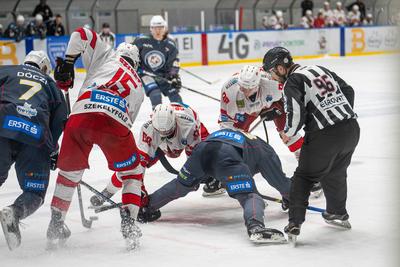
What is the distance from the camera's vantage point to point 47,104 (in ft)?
12.0

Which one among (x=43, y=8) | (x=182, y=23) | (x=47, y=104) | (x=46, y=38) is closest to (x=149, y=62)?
(x=47, y=104)

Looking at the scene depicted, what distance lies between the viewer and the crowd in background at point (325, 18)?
20.0 meters

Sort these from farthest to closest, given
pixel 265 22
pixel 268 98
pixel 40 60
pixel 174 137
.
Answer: pixel 265 22, pixel 268 98, pixel 174 137, pixel 40 60

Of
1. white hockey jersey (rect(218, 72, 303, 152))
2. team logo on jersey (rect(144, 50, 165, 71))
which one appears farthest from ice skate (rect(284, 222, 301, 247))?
team logo on jersey (rect(144, 50, 165, 71))

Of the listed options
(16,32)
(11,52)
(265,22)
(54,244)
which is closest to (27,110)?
(54,244)

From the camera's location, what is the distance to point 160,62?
26.6ft

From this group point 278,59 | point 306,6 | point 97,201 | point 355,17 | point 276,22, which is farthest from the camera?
point 306,6

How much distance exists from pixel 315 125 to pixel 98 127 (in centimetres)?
110

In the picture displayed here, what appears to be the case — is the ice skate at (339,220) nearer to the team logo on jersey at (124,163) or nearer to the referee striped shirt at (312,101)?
the referee striped shirt at (312,101)

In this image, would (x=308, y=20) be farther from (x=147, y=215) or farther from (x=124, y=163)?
(x=124, y=163)

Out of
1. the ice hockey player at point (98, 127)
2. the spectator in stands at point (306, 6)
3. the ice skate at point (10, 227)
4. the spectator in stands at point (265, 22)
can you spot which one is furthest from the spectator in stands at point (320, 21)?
the ice skate at point (10, 227)

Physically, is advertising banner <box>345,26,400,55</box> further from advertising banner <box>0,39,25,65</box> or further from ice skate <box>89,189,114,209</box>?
ice skate <box>89,189,114,209</box>

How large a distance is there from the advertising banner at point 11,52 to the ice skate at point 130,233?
1148cm

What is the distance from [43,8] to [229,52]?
479 cm
